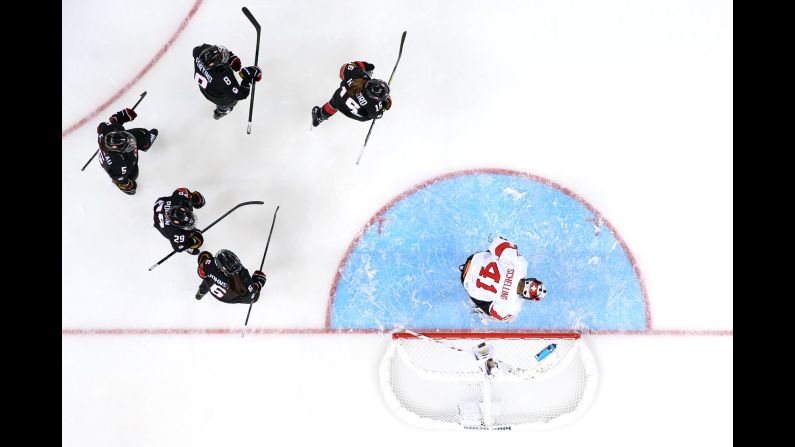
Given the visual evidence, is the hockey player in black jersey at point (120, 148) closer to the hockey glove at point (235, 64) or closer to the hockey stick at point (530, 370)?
the hockey glove at point (235, 64)

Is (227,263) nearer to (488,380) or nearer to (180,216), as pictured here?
(180,216)

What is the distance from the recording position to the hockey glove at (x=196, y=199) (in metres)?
4.47

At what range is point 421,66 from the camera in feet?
15.8

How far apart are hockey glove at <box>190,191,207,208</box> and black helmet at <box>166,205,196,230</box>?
0.92ft

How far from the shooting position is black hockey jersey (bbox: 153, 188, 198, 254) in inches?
165

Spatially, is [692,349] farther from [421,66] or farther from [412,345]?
[421,66]

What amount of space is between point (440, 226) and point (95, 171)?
3058 mm

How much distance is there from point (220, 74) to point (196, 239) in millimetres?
1309

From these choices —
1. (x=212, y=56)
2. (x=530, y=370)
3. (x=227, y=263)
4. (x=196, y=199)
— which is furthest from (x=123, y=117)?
(x=530, y=370)

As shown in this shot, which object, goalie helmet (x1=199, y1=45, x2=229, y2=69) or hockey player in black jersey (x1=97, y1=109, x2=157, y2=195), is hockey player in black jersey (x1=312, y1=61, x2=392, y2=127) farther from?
hockey player in black jersey (x1=97, y1=109, x2=157, y2=195)

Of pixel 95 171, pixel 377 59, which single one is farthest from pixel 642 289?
pixel 95 171

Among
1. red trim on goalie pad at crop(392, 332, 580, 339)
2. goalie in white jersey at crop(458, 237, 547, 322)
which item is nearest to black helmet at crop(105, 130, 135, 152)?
red trim on goalie pad at crop(392, 332, 580, 339)

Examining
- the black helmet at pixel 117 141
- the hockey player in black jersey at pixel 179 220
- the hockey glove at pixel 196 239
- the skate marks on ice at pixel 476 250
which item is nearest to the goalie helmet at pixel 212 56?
the black helmet at pixel 117 141

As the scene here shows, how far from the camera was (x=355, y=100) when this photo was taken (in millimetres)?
4113
